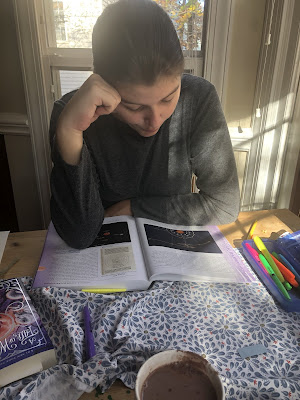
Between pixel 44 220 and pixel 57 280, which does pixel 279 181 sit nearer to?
pixel 44 220

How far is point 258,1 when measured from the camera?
5.54 feet

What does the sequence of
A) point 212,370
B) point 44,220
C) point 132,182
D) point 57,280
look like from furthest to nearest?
point 44,220 → point 132,182 → point 57,280 → point 212,370

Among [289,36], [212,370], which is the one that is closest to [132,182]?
[212,370]

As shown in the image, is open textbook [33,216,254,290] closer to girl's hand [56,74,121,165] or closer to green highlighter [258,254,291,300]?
green highlighter [258,254,291,300]

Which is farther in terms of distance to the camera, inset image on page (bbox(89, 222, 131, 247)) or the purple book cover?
inset image on page (bbox(89, 222, 131, 247))

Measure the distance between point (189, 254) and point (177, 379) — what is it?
0.43m

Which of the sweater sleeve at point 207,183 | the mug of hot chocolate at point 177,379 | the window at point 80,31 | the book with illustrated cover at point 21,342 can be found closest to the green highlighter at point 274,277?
the sweater sleeve at point 207,183

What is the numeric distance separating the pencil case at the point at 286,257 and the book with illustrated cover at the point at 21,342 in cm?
45

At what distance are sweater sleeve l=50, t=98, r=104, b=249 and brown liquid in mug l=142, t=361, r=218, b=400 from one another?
50 cm

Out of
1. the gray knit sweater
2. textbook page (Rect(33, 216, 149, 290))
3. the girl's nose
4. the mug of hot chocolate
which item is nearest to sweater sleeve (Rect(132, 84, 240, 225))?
the gray knit sweater

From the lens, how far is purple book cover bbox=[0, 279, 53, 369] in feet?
1.73

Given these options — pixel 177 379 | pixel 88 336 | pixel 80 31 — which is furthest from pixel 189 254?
pixel 80 31

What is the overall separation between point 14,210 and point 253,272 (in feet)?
5.41

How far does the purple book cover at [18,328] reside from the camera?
1.73ft
